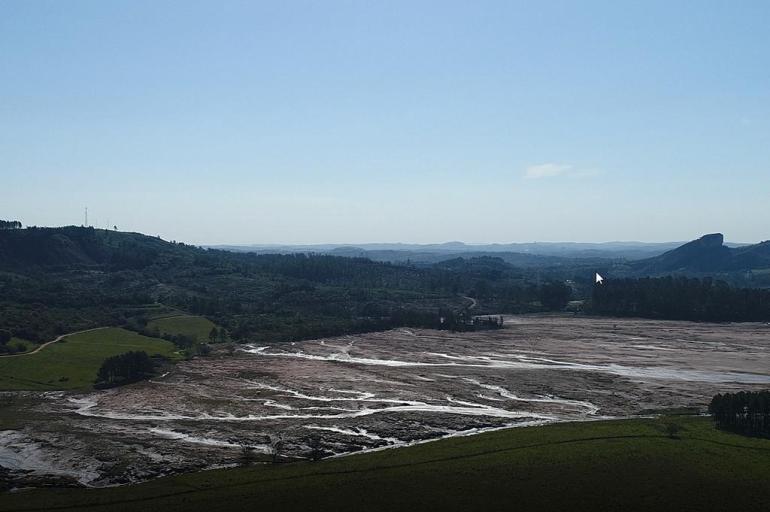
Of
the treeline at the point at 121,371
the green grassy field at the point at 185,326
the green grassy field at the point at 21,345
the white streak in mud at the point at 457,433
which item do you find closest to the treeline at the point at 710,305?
the green grassy field at the point at 185,326

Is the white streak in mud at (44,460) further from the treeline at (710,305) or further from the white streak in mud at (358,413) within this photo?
the treeline at (710,305)

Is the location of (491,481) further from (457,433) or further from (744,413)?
(744,413)

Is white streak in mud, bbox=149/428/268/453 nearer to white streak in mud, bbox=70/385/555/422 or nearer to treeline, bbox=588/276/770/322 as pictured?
white streak in mud, bbox=70/385/555/422

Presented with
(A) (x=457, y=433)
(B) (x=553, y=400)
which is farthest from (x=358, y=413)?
(B) (x=553, y=400)

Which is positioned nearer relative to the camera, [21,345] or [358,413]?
[358,413]

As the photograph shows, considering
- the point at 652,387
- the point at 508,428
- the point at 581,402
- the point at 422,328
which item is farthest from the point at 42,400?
the point at 422,328

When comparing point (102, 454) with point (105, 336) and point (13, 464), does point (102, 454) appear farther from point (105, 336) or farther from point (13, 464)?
point (105, 336)
